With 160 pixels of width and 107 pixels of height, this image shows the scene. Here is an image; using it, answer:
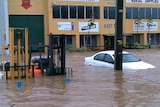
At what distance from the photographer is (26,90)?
13.7 metres

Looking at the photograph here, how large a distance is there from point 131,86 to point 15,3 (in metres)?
42.8

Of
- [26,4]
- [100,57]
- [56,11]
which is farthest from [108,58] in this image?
[26,4]

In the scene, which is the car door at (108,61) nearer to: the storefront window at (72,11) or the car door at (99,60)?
the car door at (99,60)

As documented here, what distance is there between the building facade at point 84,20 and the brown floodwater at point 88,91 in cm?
3791

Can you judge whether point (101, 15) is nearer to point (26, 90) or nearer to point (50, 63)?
point (50, 63)

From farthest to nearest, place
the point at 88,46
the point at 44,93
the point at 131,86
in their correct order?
the point at 88,46
the point at 131,86
the point at 44,93

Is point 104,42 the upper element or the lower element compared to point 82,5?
lower

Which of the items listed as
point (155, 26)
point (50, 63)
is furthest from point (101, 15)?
point (50, 63)

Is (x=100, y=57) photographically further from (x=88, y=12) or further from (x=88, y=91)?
(x=88, y=12)

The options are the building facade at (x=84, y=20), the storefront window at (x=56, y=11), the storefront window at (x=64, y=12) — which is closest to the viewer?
the building facade at (x=84, y=20)

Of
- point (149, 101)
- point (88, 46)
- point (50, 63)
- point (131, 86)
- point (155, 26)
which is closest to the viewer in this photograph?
point (149, 101)

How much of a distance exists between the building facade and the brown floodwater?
37912 mm

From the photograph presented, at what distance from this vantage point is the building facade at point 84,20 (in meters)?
55.6

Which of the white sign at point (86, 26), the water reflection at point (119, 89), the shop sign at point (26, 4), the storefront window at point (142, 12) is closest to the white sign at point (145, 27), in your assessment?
the storefront window at point (142, 12)
